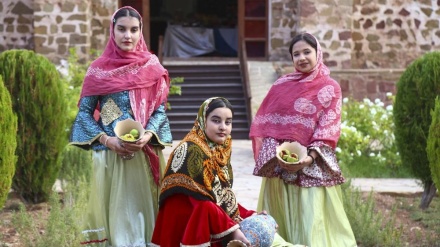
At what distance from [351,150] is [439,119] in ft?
13.9

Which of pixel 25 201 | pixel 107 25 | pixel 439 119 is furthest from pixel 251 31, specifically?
pixel 439 119

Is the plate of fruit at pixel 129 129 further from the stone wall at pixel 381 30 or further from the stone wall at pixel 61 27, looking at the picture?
the stone wall at pixel 381 30

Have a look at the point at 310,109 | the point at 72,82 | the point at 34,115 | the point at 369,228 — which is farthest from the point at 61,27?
the point at 310,109

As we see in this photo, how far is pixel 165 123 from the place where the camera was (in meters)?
5.62

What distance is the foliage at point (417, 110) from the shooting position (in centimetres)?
809

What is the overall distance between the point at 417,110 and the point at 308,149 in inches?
110

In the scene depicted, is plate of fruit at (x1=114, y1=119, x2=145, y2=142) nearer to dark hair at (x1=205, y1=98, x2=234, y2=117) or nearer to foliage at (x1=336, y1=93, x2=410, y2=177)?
dark hair at (x1=205, y1=98, x2=234, y2=117)

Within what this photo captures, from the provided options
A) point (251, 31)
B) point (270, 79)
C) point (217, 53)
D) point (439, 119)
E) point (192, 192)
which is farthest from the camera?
point (217, 53)

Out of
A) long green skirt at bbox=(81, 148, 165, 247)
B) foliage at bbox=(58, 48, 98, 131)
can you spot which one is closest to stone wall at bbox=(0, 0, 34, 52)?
foliage at bbox=(58, 48, 98, 131)

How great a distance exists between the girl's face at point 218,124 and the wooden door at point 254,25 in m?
10.8

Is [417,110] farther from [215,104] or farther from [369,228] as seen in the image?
[215,104]

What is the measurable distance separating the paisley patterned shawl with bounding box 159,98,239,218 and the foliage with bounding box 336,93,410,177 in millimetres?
5183

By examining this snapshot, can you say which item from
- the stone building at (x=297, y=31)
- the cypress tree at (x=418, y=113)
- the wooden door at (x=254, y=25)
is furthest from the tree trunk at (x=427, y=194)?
the wooden door at (x=254, y=25)

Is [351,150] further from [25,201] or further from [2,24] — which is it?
[2,24]
